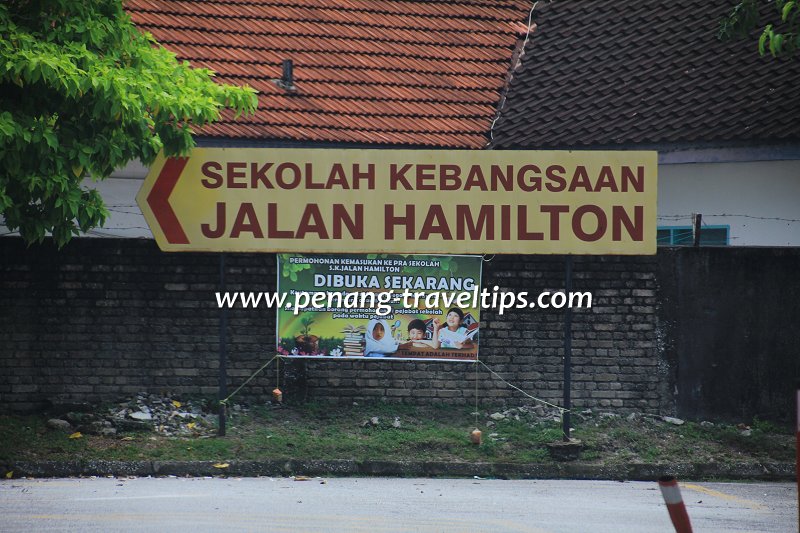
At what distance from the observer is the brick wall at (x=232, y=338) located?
1307 cm

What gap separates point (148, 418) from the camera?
12.7 m

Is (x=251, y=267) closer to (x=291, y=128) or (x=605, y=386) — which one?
(x=291, y=128)

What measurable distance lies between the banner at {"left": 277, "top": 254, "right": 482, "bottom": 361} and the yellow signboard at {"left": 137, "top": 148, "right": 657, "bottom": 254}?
2.03 feet

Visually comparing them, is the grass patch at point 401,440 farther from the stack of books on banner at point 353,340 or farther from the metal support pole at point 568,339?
the stack of books on banner at point 353,340

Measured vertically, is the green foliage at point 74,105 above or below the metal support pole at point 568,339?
above

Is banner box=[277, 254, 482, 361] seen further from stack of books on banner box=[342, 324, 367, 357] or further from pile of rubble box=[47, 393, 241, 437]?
pile of rubble box=[47, 393, 241, 437]

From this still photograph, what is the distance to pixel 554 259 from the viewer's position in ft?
44.8

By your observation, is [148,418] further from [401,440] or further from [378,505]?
[378,505]

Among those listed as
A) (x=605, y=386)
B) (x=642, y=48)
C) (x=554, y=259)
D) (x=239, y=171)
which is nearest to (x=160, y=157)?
(x=239, y=171)

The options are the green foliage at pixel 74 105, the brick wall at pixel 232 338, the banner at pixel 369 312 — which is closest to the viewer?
the green foliage at pixel 74 105

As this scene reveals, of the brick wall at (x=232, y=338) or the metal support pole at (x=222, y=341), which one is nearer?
the metal support pole at (x=222, y=341)

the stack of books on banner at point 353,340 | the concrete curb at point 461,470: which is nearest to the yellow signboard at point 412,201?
the stack of books on banner at point 353,340

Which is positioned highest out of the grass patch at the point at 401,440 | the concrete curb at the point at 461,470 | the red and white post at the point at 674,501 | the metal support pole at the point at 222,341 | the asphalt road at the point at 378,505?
the metal support pole at the point at 222,341

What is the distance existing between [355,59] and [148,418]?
260 inches
